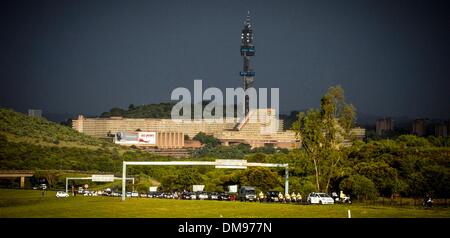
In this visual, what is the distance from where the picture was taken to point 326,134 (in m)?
75.1

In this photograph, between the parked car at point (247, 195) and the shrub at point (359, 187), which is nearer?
the parked car at point (247, 195)

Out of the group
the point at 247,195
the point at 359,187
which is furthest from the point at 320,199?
the point at 359,187

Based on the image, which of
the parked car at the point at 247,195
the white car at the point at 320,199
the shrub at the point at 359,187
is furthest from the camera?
the shrub at the point at 359,187

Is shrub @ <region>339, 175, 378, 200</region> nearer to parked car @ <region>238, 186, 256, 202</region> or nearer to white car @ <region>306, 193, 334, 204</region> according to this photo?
parked car @ <region>238, 186, 256, 202</region>

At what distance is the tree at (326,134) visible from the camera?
243 feet

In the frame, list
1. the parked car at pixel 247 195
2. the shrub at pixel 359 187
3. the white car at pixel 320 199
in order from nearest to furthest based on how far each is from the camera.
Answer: the white car at pixel 320 199 → the parked car at pixel 247 195 → the shrub at pixel 359 187

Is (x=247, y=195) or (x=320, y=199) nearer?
(x=320, y=199)

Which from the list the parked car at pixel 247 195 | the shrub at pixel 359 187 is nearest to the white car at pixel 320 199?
the parked car at pixel 247 195

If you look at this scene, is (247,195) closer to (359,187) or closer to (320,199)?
(359,187)

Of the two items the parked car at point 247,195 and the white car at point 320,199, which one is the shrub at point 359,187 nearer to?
the parked car at point 247,195

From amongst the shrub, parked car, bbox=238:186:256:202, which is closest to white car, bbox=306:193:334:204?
parked car, bbox=238:186:256:202

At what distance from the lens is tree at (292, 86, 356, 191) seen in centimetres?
7419
